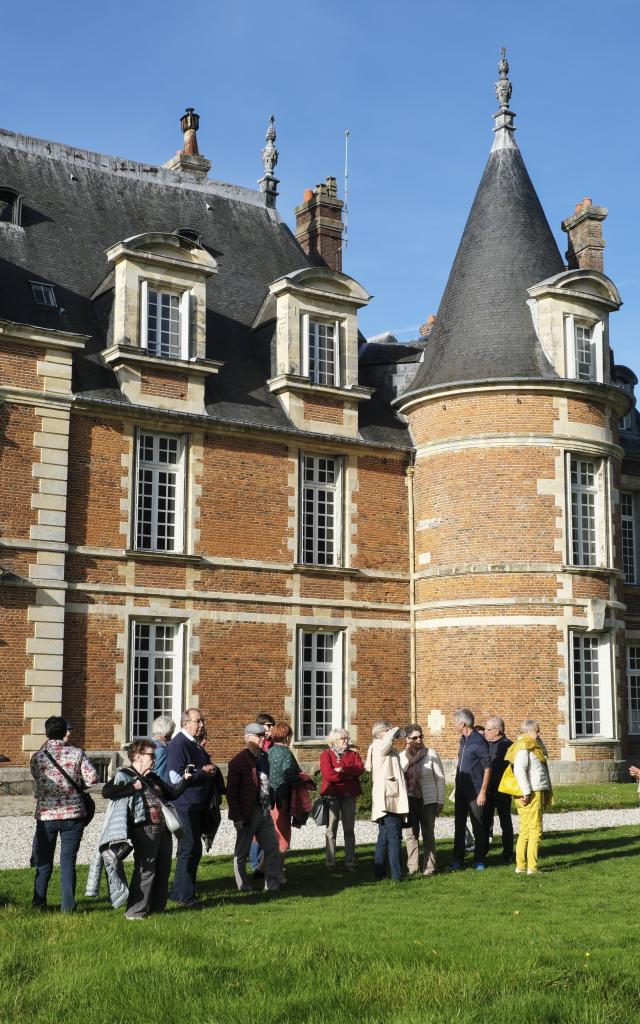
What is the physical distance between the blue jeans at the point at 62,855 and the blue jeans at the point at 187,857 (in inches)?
33.9

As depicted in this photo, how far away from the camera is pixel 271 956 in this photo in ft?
24.8

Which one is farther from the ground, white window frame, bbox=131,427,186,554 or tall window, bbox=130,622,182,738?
white window frame, bbox=131,427,186,554

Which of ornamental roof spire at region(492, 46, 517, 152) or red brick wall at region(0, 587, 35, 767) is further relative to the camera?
ornamental roof spire at region(492, 46, 517, 152)

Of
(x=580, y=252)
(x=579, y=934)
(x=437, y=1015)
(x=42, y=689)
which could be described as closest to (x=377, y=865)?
(x=579, y=934)

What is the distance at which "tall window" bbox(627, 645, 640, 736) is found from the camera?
25.3 meters

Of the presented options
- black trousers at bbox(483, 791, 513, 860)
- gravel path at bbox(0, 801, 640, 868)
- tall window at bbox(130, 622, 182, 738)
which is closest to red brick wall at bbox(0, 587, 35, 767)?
gravel path at bbox(0, 801, 640, 868)

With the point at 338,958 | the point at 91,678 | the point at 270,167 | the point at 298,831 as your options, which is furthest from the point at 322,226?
the point at 338,958

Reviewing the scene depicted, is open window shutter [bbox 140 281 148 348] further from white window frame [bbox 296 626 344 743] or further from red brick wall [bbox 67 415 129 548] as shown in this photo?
white window frame [bbox 296 626 344 743]

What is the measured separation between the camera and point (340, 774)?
476 inches

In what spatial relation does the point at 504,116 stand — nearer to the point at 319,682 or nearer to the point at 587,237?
the point at 587,237

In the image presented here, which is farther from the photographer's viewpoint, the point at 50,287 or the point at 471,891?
the point at 50,287

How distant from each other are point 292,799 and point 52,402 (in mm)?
9792

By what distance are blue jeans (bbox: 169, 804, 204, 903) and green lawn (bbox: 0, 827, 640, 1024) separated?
0.84 ft

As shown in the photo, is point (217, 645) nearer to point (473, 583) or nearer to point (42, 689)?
point (42, 689)
